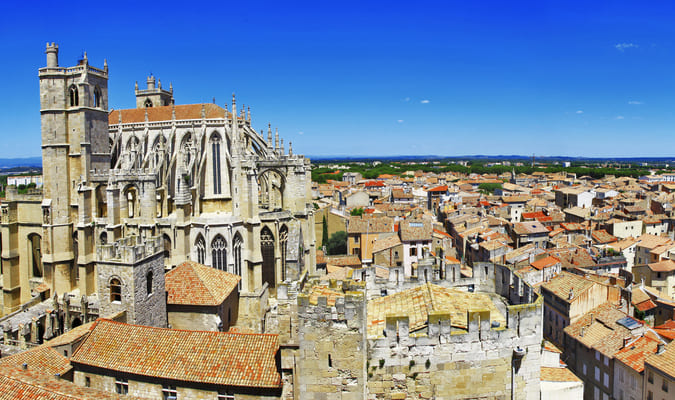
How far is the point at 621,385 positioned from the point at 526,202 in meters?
74.1

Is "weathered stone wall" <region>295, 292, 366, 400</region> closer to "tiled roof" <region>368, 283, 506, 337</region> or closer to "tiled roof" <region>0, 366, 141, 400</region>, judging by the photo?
"tiled roof" <region>368, 283, 506, 337</region>

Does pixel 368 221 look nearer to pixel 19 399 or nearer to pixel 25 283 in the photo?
pixel 25 283

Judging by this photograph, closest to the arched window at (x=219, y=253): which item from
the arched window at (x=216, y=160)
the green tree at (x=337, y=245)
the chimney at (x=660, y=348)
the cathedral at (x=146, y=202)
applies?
the cathedral at (x=146, y=202)

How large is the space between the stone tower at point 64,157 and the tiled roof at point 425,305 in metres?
28.0

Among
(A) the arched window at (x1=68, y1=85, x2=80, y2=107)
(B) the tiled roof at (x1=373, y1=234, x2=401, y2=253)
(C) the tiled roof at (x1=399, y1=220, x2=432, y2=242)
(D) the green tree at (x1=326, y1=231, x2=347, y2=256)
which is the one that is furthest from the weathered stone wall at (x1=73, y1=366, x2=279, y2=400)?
(D) the green tree at (x1=326, y1=231, x2=347, y2=256)

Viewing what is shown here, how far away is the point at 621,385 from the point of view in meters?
29.4

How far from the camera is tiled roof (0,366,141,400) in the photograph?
1370cm

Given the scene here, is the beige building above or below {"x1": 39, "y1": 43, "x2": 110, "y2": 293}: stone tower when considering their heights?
below

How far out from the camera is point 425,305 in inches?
571

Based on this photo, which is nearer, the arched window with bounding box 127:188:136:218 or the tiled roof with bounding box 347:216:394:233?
the arched window with bounding box 127:188:136:218

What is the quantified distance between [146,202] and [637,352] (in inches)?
1285

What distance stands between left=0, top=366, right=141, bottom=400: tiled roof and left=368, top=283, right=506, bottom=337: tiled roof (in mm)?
8013

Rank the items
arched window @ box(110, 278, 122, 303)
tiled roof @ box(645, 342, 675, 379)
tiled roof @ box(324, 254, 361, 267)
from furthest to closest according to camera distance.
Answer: tiled roof @ box(324, 254, 361, 267), tiled roof @ box(645, 342, 675, 379), arched window @ box(110, 278, 122, 303)

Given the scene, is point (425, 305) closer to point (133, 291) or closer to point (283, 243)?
point (133, 291)
